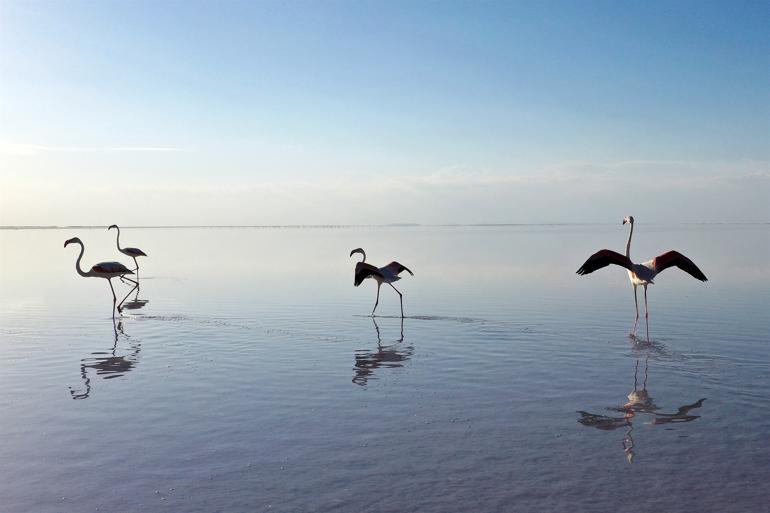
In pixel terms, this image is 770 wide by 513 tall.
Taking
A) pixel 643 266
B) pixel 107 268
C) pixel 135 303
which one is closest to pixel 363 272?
pixel 643 266

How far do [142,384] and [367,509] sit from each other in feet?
20.9

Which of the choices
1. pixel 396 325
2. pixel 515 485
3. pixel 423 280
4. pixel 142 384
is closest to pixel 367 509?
pixel 515 485

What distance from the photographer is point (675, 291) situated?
987 inches

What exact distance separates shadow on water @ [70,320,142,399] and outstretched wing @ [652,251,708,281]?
12374 mm

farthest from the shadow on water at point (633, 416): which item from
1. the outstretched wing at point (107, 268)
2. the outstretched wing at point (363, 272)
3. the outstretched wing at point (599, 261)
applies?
the outstretched wing at point (107, 268)

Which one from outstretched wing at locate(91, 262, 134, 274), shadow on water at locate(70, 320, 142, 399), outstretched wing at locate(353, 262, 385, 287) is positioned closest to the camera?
shadow on water at locate(70, 320, 142, 399)

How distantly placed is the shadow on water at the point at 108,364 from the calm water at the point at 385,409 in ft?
0.31

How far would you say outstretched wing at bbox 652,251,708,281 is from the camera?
16047 millimetres

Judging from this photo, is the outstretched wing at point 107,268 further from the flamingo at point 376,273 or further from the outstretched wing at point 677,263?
the outstretched wing at point 677,263

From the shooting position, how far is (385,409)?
984 cm

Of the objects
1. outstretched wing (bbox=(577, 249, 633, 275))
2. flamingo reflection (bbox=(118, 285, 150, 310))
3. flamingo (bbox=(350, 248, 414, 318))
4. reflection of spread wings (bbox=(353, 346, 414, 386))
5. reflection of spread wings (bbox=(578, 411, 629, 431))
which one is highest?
outstretched wing (bbox=(577, 249, 633, 275))

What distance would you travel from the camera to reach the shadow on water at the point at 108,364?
11.2 m

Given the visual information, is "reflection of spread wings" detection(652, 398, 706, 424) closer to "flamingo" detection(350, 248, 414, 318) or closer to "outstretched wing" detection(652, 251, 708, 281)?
"outstretched wing" detection(652, 251, 708, 281)

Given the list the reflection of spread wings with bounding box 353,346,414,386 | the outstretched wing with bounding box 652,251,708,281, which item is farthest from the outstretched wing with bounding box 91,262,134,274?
the outstretched wing with bounding box 652,251,708,281
